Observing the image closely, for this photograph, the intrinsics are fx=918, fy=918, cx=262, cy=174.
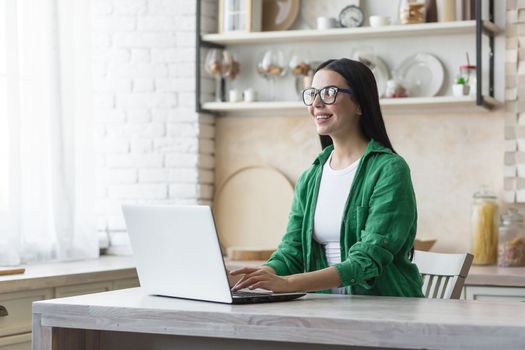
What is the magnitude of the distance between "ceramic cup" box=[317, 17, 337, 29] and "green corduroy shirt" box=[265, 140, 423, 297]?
1.74 metres

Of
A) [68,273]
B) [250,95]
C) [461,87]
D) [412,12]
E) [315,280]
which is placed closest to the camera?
[315,280]

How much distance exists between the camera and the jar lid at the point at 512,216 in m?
3.97

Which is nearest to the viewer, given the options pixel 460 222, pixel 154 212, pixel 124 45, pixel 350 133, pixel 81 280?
pixel 154 212

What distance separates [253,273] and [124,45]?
2529mm

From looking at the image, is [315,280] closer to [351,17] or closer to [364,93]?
[364,93]

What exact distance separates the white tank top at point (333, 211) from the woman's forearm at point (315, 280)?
0.73ft

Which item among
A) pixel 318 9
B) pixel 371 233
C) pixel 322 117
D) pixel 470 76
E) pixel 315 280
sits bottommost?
pixel 315 280

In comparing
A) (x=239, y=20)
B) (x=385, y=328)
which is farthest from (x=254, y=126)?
(x=385, y=328)

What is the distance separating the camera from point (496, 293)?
Result: 11.7 feet

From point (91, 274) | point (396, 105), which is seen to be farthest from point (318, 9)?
point (91, 274)

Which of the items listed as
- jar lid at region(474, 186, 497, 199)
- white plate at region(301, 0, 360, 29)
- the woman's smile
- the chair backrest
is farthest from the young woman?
white plate at region(301, 0, 360, 29)

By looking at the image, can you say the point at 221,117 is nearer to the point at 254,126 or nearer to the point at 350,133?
the point at 254,126

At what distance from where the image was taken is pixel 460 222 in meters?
4.21

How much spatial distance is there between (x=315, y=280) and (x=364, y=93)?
0.59 m
